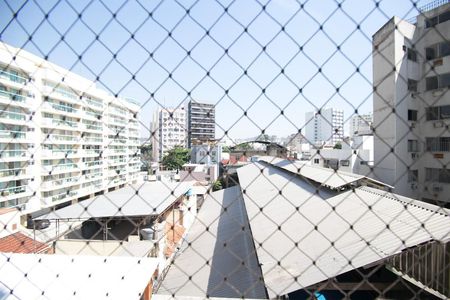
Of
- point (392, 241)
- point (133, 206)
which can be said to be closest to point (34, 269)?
point (392, 241)

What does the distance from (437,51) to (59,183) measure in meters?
9.64

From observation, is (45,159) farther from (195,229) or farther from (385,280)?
(385,280)

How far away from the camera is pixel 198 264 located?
2.79 m

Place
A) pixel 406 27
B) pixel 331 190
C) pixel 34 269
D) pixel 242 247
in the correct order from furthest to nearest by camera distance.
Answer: pixel 406 27 < pixel 331 190 < pixel 242 247 < pixel 34 269

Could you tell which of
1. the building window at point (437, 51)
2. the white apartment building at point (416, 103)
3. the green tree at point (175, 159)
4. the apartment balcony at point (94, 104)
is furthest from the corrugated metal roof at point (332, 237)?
the green tree at point (175, 159)

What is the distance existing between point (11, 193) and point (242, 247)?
6.04 metres

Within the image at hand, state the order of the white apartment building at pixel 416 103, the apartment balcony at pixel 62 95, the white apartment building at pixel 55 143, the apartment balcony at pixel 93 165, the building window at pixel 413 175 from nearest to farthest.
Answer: the white apartment building at pixel 416 103 → the building window at pixel 413 175 → the white apartment building at pixel 55 143 → the apartment balcony at pixel 62 95 → the apartment balcony at pixel 93 165

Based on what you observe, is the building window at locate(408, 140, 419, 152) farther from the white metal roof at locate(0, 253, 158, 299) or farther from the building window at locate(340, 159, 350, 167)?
the white metal roof at locate(0, 253, 158, 299)

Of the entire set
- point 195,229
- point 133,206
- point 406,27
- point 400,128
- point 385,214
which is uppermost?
point 406,27

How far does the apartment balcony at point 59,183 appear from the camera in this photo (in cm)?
818

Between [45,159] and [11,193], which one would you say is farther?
[45,159]

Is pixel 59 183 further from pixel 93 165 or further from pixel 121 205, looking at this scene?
pixel 121 205

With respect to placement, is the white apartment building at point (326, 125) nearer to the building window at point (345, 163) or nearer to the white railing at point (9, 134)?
the white railing at point (9, 134)

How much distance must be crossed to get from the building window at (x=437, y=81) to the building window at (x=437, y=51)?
38 centimetres
